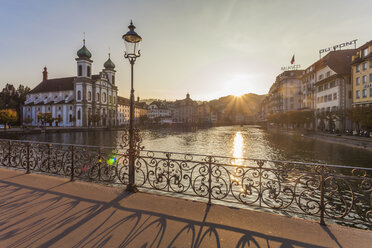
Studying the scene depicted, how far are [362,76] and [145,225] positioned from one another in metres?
46.3

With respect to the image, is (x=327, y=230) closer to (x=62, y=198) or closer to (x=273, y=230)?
(x=273, y=230)

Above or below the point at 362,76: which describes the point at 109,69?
above

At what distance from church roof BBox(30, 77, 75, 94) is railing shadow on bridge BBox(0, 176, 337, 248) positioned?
→ 295 ft

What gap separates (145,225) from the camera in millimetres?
4148

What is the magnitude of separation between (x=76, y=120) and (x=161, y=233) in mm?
82773

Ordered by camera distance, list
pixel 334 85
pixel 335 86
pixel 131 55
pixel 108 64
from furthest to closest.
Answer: pixel 108 64, pixel 334 85, pixel 335 86, pixel 131 55

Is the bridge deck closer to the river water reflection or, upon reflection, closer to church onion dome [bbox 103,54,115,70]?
the river water reflection

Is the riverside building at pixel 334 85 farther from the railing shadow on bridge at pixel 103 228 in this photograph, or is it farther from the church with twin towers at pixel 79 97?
the church with twin towers at pixel 79 97

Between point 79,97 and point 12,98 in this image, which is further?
point 12,98

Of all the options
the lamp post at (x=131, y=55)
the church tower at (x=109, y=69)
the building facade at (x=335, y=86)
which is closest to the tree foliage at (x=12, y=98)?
the church tower at (x=109, y=69)

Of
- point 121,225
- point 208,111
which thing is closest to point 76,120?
point 121,225

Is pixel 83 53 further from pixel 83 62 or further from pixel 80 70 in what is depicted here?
pixel 80 70

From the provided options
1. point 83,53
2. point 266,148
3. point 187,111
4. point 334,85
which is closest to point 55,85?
point 83,53

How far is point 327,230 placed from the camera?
13.4 feet
